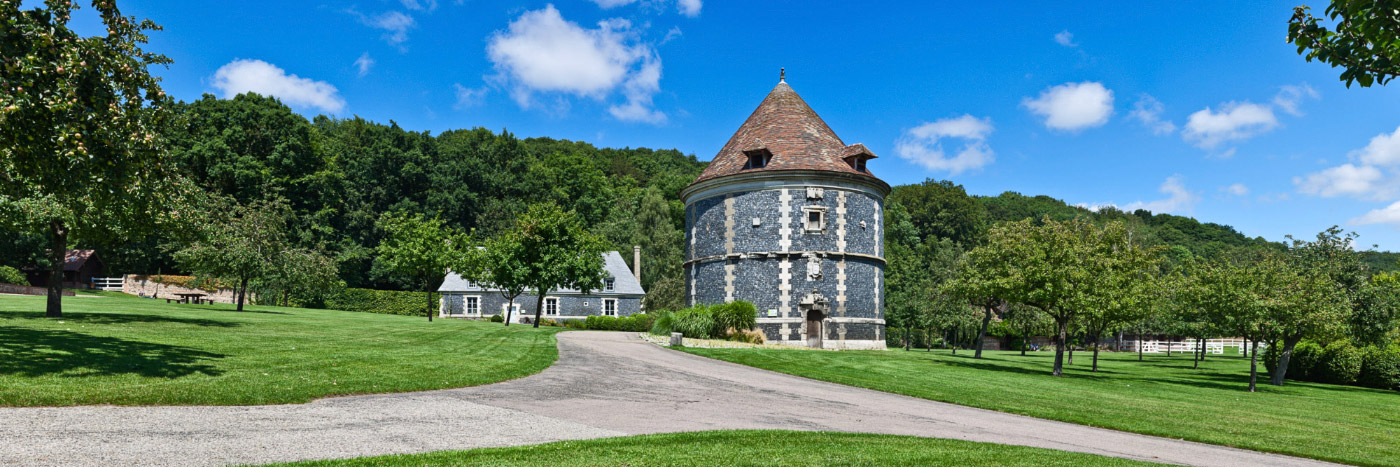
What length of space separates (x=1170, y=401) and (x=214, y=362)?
2145 centimetres

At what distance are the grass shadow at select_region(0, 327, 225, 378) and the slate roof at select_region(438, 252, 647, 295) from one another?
38.9 m

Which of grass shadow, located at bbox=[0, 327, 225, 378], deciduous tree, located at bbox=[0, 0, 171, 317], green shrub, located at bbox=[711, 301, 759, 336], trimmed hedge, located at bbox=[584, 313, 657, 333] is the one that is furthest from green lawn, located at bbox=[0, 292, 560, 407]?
trimmed hedge, located at bbox=[584, 313, 657, 333]

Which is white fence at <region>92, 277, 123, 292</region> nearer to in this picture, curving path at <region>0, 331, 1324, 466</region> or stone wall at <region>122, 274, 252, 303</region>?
stone wall at <region>122, 274, 252, 303</region>

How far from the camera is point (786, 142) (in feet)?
123

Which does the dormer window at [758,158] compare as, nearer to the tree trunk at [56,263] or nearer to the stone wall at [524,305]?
Result: the stone wall at [524,305]

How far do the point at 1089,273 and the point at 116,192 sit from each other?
91.3 ft

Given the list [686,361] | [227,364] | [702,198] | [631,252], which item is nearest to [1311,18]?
[227,364]

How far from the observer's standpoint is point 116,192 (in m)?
11.4

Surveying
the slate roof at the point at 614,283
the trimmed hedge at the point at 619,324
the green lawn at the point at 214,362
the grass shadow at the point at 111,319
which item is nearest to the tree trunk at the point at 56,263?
the grass shadow at the point at 111,319

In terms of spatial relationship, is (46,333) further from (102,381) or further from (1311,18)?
(1311,18)

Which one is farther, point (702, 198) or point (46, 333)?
point (702, 198)

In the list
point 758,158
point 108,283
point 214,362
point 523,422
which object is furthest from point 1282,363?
point 108,283

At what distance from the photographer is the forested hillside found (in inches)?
2381

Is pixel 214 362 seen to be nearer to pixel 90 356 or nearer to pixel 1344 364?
pixel 90 356
